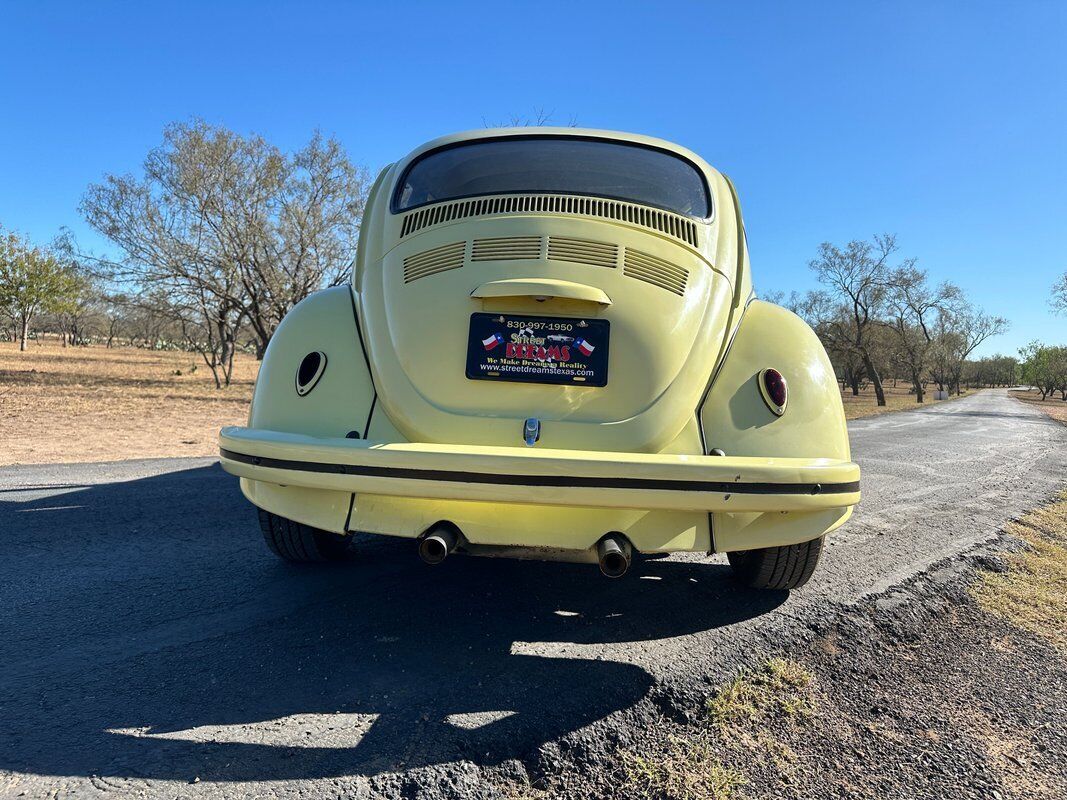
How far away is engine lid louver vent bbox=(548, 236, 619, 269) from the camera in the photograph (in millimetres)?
2553

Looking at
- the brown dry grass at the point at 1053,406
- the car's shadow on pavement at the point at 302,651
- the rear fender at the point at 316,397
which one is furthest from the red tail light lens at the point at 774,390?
the brown dry grass at the point at 1053,406

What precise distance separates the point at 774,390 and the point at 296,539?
2345mm

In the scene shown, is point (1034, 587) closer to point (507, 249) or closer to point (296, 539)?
point (507, 249)

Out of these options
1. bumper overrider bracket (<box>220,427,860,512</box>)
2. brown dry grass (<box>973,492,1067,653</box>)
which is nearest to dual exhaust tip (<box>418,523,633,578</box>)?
bumper overrider bracket (<box>220,427,860,512</box>)

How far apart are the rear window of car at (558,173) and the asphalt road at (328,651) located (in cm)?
193

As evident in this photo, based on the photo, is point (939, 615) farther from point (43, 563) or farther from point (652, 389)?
point (43, 563)

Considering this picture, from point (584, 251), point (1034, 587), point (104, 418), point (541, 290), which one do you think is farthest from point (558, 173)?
point (104, 418)

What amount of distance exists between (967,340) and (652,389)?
69.7 m

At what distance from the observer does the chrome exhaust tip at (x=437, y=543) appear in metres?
2.10

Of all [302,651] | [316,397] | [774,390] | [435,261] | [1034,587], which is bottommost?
[302,651]

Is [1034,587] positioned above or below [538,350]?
below

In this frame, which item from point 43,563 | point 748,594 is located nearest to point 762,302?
point 748,594

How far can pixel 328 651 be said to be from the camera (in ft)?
7.79

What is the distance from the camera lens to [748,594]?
307 cm
